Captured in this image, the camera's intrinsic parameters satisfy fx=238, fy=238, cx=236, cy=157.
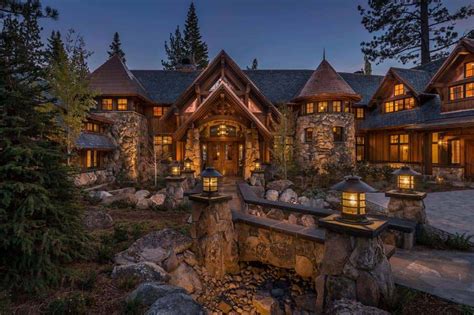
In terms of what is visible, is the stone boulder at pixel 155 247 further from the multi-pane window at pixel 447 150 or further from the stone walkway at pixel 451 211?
the multi-pane window at pixel 447 150

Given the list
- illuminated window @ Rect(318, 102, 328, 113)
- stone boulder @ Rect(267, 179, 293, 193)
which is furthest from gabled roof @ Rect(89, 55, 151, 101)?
illuminated window @ Rect(318, 102, 328, 113)

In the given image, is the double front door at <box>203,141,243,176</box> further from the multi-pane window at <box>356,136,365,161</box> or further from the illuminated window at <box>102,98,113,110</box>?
the multi-pane window at <box>356,136,365,161</box>

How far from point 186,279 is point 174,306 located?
7.58 ft

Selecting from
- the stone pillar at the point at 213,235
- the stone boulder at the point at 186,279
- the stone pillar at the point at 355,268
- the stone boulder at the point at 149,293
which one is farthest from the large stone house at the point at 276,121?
the stone boulder at the point at 149,293

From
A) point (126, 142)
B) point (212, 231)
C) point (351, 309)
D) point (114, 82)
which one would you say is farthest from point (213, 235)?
point (114, 82)

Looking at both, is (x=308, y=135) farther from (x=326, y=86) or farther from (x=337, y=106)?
(x=326, y=86)

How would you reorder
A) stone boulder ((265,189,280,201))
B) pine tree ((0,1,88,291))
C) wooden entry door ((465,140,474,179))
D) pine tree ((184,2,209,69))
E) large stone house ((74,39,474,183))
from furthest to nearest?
pine tree ((184,2,209,69))
large stone house ((74,39,474,183))
wooden entry door ((465,140,474,179))
stone boulder ((265,189,280,201))
pine tree ((0,1,88,291))

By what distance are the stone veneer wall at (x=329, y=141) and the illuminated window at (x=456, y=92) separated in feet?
19.1

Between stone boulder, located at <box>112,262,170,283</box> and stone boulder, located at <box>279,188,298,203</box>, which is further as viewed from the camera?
→ stone boulder, located at <box>279,188,298,203</box>

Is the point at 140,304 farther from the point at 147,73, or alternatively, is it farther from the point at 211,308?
the point at 147,73

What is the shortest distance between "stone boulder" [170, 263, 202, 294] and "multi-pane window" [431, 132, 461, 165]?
1701cm

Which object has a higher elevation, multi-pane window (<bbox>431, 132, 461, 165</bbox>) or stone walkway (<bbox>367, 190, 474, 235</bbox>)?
multi-pane window (<bbox>431, 132, 461, 165</bbox>)

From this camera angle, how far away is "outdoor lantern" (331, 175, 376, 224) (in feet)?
12.1

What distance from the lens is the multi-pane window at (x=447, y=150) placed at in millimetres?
14570
